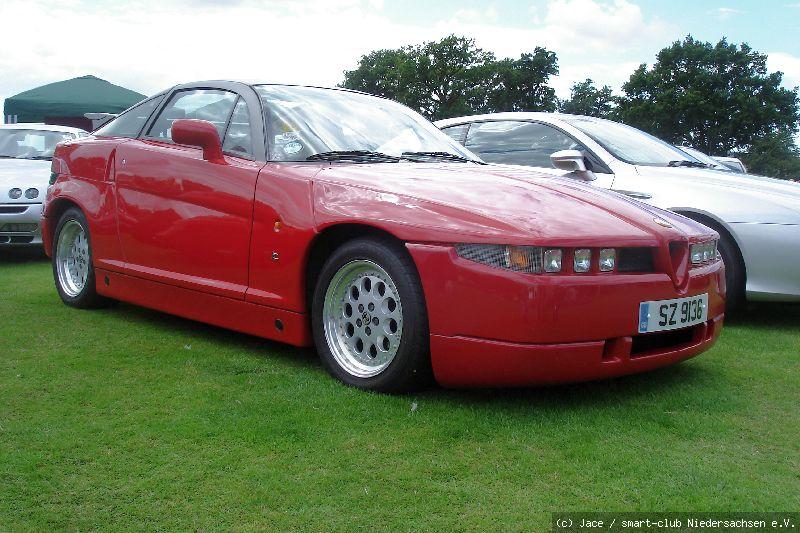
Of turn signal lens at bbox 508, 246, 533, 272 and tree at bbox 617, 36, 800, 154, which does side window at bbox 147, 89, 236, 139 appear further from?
tree at bbox 617, 36, 800, 154

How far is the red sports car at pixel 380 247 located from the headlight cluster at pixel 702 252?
0.06ft

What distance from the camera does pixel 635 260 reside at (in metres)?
3.33

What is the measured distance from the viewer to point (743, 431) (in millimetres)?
3133

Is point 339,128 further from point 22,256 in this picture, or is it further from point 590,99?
point 590,99

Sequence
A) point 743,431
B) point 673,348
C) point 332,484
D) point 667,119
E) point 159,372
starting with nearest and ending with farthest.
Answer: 1. point 332,484
2. point 743,431
3. point 673,348
4. point 159,372
5. point 667,119

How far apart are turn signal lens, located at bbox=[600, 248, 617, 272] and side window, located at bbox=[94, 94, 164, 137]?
303 centimetres

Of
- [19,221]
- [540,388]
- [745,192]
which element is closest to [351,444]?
[540,388]

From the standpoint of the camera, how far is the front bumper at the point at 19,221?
26.7 feet

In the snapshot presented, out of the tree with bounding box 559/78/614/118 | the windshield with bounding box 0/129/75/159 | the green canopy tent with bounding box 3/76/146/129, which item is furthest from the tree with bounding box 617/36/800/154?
the windshield with bounding box 0/129/75/159

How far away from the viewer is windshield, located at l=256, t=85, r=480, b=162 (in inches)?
165

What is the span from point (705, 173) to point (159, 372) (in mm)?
3749

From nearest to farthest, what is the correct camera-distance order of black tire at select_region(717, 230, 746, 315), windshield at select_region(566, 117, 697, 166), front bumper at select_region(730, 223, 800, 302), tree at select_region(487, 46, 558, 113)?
front bumper at select_region(730, 223, 800, 302)
black tire at select_region(717, 230, 746, 315)
windshield at select_region(566, 117, 697, 166)
tree at select_region(487, 46, 558, 113)

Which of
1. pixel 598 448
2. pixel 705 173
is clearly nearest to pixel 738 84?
pixel 705 173

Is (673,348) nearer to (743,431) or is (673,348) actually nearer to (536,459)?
(743,431)
